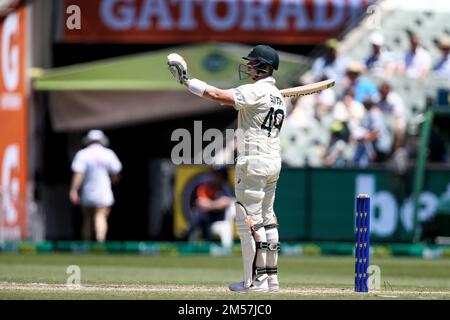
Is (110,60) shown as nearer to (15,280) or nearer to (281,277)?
(281,277)

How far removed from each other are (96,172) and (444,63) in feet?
21.0

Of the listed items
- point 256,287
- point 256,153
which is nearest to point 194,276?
point 256,287

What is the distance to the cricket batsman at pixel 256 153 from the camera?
36.0 feet

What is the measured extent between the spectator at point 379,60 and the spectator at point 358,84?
38 cm

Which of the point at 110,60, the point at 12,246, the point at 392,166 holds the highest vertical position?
the point at 110,60

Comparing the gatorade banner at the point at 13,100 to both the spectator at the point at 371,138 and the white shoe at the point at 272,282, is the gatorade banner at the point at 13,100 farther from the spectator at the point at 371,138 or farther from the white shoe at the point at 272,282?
the white shoe at the point at 272,282

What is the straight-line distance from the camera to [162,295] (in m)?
10.6

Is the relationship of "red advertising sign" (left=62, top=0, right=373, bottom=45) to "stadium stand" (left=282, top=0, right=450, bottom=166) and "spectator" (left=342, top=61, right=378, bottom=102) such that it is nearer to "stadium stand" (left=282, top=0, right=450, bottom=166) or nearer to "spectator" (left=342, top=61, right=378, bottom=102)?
"stadium stand" (left=282, top=0, right=450, bottom=166)

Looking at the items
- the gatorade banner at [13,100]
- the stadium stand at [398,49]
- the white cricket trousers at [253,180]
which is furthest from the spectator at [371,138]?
the white cricket trousers at [253,180]

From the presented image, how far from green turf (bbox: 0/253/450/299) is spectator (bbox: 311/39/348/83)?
376 cm

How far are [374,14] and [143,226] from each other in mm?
5502

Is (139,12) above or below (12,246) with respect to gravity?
above
